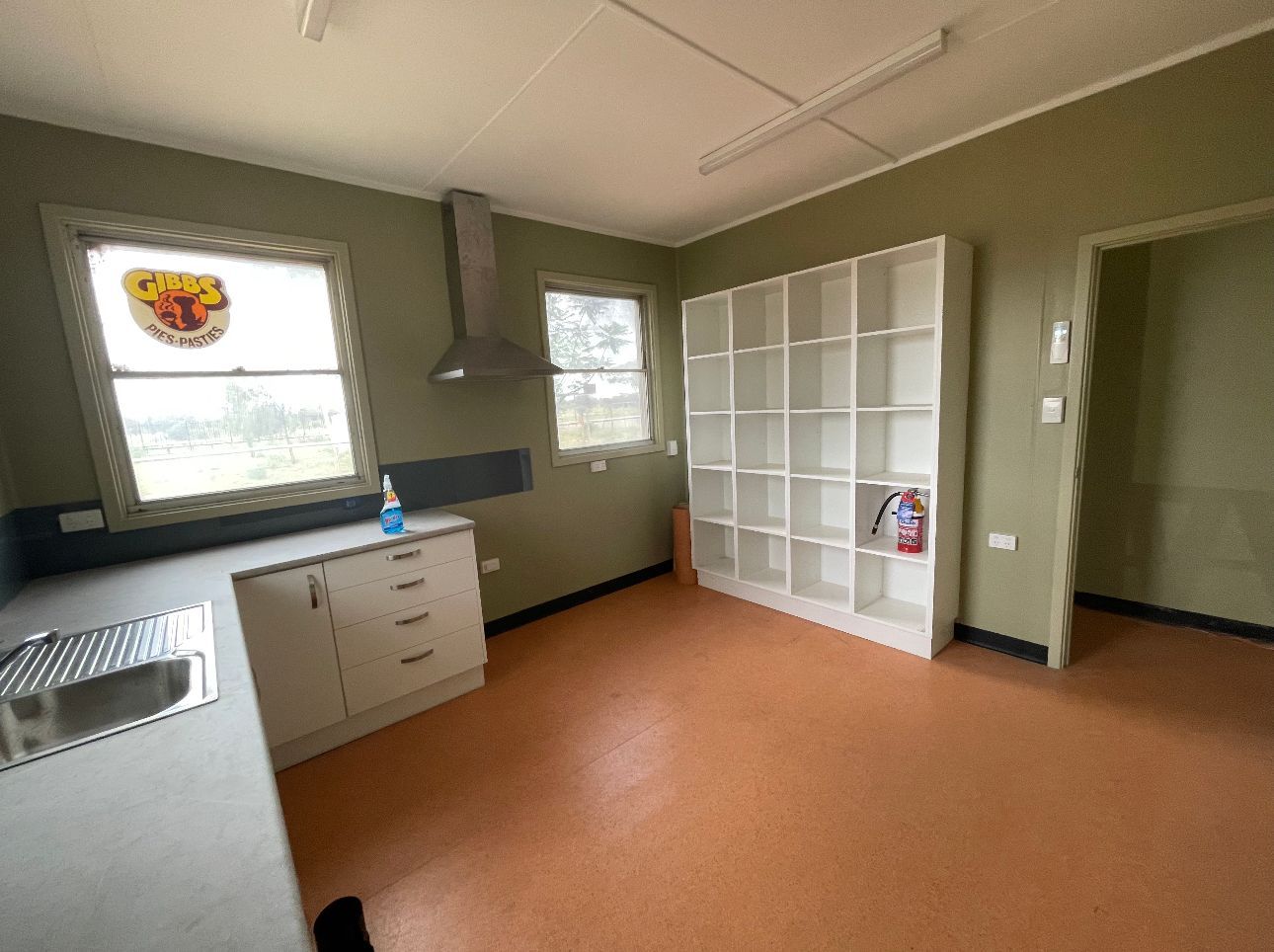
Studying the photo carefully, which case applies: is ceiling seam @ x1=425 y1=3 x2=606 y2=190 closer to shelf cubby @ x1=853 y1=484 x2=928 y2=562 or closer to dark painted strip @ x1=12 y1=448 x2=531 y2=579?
dark painted strip @ x1=12 y1=448 x2=531 y2=579

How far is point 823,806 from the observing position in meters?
1.77

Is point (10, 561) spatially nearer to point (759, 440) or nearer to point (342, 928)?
point (342, 928)

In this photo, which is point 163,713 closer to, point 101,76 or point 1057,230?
point 101,76

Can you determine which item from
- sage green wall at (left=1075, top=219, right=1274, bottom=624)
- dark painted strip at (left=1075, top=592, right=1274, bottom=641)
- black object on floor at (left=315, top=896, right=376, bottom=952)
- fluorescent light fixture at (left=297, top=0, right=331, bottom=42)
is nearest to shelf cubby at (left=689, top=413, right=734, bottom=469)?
sage green wall at (left=1075, top=219, right=1274, bottom=624)

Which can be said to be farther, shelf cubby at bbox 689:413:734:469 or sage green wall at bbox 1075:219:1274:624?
shelf cubby at bbox 689:413:734:469

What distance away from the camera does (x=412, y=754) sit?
2.15 m

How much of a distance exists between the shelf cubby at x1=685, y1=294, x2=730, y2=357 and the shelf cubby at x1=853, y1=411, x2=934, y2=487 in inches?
43.5

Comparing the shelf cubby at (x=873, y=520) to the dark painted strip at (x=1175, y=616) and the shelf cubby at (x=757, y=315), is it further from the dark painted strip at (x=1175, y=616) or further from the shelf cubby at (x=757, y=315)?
the dark painted strip at (x=1175, y=616)

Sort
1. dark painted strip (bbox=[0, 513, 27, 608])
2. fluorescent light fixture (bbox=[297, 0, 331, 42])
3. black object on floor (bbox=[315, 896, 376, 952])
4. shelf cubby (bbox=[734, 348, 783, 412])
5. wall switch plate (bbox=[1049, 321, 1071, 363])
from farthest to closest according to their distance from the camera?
shelf cubby (bbox=[734, 348, 783, 412])
wall switch plate (bbox=[1049, 321, 1071, 363])
dark painted strip (bbox=[0, 513, 27, 608])
fluorescent light fixture (bbox=[297, 0, 331, 42])
black object on floor (bbox=[315, 896, 376, 952])

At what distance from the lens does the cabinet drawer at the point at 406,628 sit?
2.16m

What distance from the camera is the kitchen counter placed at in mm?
558

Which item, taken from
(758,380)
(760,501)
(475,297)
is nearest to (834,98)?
(758,380)

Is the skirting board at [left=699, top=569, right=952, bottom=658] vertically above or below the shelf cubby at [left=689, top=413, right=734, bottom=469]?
below

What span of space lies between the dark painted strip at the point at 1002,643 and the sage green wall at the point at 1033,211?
0.13 feet
